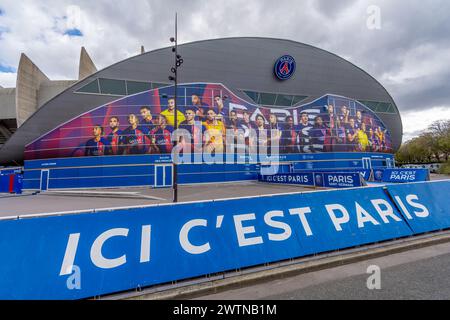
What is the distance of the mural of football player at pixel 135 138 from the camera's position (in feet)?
71.8

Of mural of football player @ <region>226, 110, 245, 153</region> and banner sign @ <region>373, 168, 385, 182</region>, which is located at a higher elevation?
mural of football player @ <region>226, 110, 245, 153</region>

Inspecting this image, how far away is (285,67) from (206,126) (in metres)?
14.8

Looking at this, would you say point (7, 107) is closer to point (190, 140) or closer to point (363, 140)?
point (190, 140)

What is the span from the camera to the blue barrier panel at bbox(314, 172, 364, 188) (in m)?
13.5

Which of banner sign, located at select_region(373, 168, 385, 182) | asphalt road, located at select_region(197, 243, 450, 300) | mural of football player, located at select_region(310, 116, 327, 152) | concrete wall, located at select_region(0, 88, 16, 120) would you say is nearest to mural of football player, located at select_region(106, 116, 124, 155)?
asphalt road, located at select_region(197, 243, 450, 300)

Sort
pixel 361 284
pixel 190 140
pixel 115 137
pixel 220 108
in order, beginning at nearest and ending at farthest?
pixel 361 284 < pixel 115 137 < pixel 190 140 < pixel 220 108

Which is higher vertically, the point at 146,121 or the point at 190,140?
the point at 146,121

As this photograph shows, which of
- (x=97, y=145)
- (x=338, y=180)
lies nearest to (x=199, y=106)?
(x=97, y=145)

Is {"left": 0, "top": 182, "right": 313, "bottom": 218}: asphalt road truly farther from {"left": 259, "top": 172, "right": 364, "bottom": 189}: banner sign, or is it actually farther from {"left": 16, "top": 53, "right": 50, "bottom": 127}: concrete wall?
{"left": 16, "top": 53, "right": 50, "bottom": 127}: concrete wall

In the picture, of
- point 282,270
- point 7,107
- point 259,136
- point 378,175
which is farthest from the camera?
point 7,107

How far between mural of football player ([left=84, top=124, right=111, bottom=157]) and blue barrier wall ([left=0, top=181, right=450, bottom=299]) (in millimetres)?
20662

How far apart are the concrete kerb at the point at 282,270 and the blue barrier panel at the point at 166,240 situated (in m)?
0.13

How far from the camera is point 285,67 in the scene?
28875 millimetres
